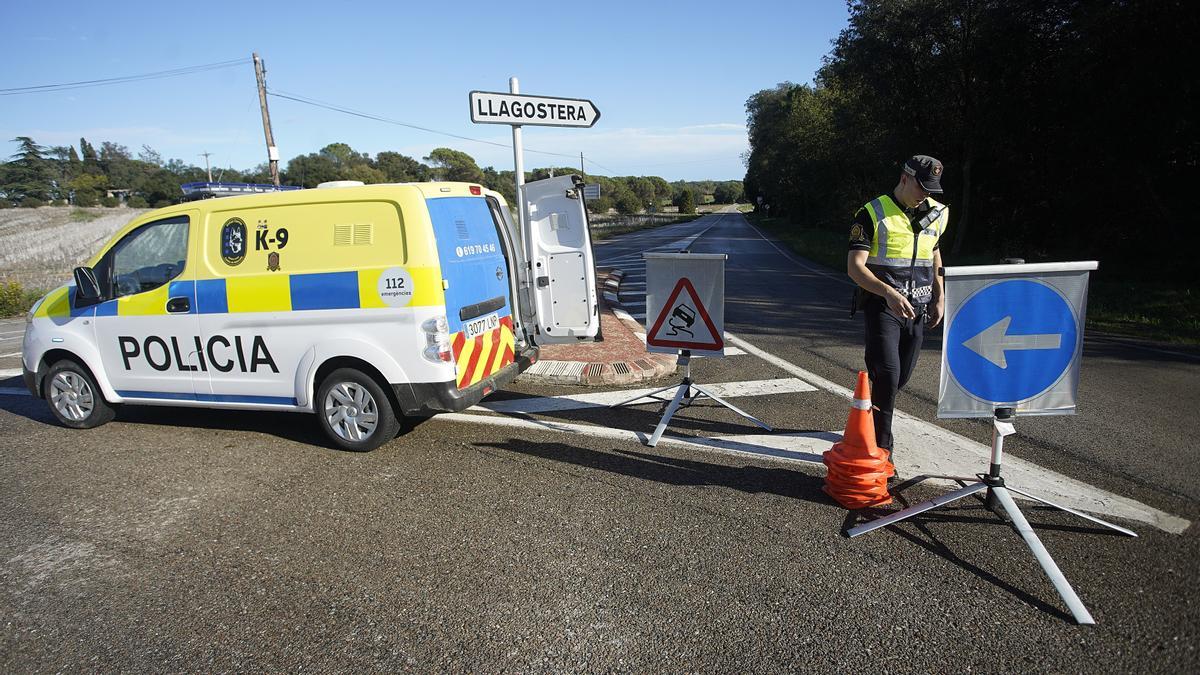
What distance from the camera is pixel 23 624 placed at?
306 cm

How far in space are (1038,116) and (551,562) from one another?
765 inches

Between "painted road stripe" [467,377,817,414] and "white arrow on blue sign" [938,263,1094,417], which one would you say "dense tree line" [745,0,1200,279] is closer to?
"painted road stripe" [467,377,817,414]

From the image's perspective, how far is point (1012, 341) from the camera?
12.0 ft

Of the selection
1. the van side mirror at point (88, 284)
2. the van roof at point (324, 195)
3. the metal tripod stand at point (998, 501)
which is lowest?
the metal tripod stand at point (998, 501)

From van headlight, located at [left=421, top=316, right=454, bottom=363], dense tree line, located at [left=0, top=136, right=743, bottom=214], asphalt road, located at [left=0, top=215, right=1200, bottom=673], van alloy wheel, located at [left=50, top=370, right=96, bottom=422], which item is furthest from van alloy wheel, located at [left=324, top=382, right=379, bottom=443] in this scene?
dense tree line, located at [left=0, top=136, right=743, bottom=214]

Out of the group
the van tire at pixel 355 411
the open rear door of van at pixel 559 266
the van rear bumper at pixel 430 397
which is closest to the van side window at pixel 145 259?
the van tire at pixel 355 411

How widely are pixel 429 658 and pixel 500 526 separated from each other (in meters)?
1.16

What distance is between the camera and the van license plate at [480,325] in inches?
202

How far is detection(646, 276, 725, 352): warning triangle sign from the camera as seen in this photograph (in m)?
5.45

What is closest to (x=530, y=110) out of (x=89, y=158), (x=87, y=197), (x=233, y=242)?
(x=233, y=242)

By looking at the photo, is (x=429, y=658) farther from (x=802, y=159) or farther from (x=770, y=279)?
(x=802, y=159)

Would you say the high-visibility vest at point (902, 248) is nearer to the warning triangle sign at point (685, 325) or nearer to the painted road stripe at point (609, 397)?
the warning triangle sign at point (685, 325)

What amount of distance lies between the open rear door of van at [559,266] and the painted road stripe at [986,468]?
9.87ft

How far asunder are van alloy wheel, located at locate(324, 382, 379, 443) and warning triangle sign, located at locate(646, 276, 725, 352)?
233 cm
